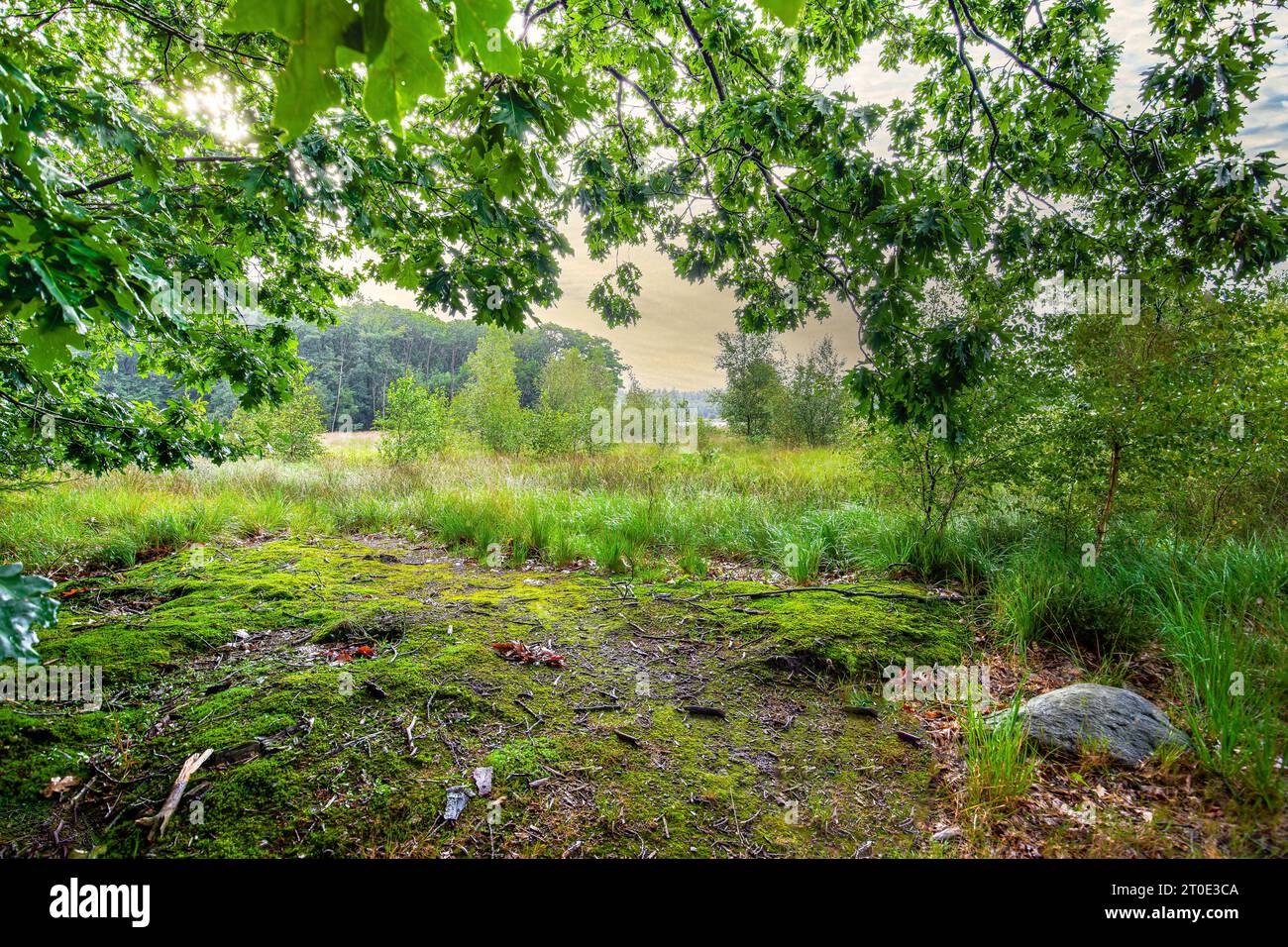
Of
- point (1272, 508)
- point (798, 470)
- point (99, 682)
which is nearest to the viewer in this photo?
point (99, 682)

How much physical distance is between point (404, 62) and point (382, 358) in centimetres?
5992

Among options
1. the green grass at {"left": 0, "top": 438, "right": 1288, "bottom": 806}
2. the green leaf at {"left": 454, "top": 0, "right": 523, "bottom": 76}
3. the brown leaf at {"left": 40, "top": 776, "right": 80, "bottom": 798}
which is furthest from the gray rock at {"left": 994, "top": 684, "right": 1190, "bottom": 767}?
the brown leaf at {"left": 40, "top": 776, "right": 80, "bottom": 798}

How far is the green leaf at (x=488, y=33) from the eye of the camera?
1.00 m

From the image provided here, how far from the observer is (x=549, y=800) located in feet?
6.28

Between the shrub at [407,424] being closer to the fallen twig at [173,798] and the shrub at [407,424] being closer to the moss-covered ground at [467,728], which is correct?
the moss-covered ground at [467,728]

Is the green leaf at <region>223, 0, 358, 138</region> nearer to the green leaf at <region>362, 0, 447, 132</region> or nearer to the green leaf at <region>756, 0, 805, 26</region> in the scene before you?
the green leaf at <region>362, 0, 447, 132</region>

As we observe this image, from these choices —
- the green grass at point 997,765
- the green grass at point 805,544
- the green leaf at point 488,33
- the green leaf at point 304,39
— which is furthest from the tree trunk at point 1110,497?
the green leaf at point 304,39

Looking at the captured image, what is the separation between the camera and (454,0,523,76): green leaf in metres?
1.00

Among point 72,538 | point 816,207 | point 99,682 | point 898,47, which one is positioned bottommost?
point 99,682

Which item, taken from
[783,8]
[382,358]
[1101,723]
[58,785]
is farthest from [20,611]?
[382,358]

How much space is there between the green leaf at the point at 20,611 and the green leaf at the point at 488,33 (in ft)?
4.59
